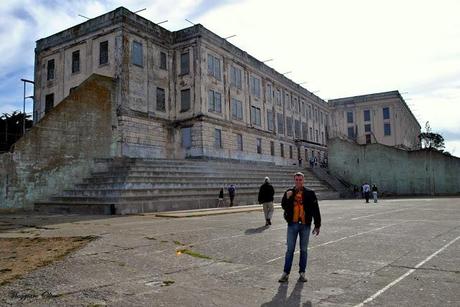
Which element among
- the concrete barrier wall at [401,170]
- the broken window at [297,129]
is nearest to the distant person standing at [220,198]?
the concrete barrier wall at [401,170]

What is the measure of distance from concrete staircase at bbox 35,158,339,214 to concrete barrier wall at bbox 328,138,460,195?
40.3 ft

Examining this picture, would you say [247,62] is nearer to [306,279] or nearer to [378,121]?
[378,121]

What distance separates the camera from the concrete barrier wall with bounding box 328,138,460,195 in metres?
35.8

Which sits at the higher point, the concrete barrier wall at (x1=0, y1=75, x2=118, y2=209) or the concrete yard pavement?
the concrete barrier wall at (x1=0, y1=75, x2=118, y2=209)

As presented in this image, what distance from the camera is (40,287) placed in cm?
586

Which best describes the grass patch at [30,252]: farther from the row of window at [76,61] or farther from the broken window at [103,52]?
the row of window at [76,61]

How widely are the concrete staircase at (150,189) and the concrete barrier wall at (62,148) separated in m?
0.75

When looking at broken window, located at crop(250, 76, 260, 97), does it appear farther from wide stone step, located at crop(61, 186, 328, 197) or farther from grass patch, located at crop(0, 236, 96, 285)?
grass patch, located at crop(0, 236, 96, 285)

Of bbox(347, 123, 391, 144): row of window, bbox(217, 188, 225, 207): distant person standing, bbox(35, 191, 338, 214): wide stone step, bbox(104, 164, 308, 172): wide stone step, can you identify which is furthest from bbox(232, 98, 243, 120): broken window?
bbox(347, 123, 391, 144): row of window

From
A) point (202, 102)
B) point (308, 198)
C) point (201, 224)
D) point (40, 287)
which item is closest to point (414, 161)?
point (202, 102)

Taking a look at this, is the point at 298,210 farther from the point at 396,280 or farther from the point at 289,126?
the point at 289,126

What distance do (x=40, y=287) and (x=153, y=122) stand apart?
30.3 m

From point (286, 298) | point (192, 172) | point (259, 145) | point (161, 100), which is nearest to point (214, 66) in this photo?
point (161, 100)

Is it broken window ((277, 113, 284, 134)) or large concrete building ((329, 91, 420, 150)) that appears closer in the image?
broken window ((277, 113, 284, 134))
